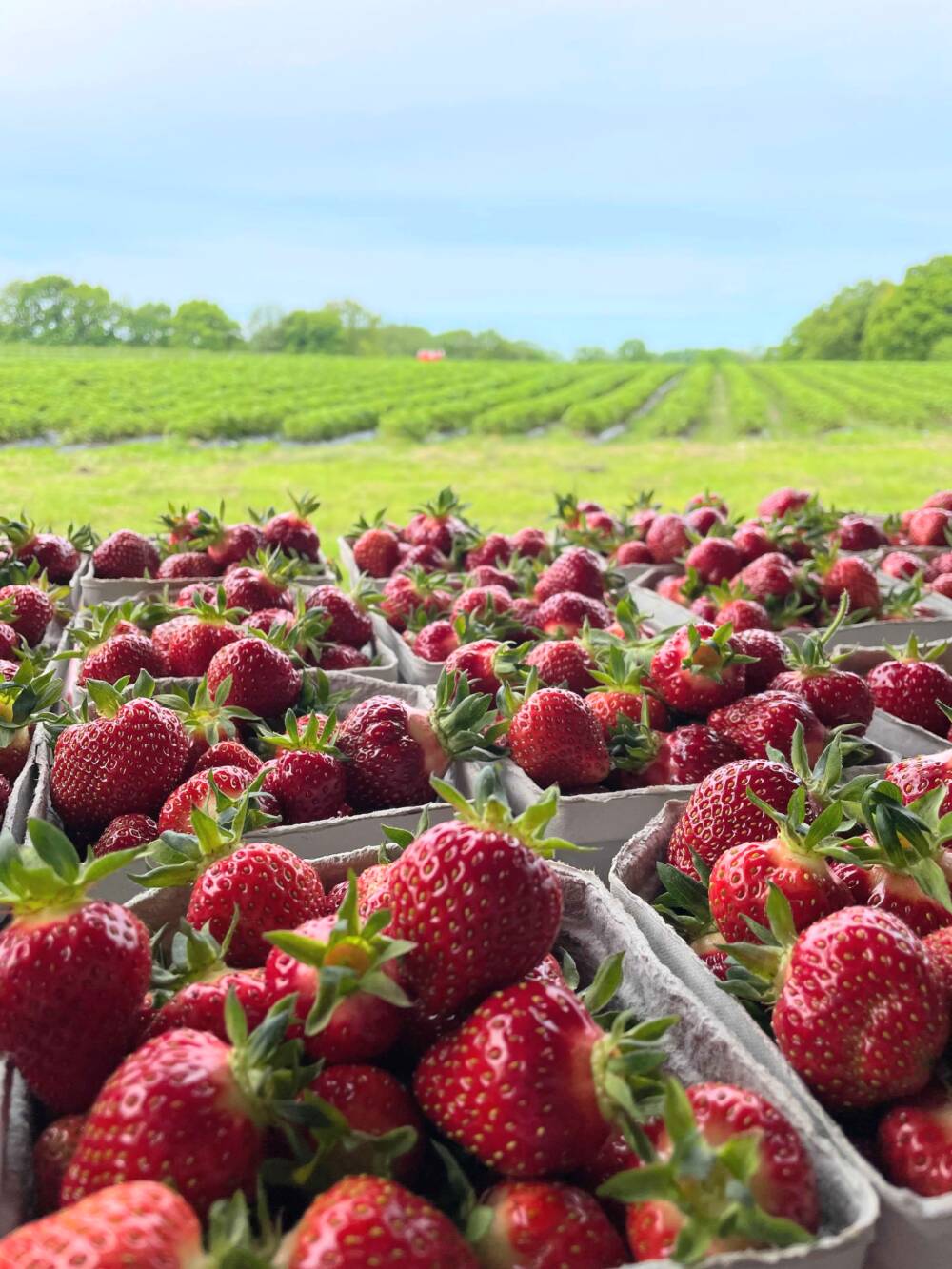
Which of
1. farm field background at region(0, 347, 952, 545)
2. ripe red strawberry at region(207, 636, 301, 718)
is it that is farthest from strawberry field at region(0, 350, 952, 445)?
ripe red strawberry at region(207, 636, 301, 718)

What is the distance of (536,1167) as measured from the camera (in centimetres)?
67

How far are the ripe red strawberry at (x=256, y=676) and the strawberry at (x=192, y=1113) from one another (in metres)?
0.85

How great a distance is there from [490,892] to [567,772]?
0.66 meters

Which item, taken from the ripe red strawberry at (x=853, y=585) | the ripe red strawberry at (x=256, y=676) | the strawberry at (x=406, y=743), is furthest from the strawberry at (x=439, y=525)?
the strawberry at (x=406, y=743)

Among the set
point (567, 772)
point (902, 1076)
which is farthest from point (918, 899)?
point (567, 772)

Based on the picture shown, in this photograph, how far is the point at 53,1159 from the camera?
72 cm

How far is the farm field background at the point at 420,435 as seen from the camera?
4039mm

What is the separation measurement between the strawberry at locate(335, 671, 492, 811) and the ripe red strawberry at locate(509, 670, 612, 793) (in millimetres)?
54

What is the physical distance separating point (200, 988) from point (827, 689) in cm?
107

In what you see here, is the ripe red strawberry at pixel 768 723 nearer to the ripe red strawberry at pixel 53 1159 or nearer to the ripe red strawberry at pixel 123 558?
the ripe red strawberry at pixel 53 1159

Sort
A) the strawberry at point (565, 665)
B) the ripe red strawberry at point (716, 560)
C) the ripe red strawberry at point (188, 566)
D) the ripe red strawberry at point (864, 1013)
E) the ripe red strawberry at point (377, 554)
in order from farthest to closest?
the ripe red strawberry at point (377, 554) → the ripe red strawberry at point (716, 560) → the ripe red strawberry at point (188, 566) → the strawberry at point (565, 665) → the ripe red strawberry at point (864, 1013)

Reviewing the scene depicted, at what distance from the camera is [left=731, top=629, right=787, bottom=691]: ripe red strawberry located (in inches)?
64.2

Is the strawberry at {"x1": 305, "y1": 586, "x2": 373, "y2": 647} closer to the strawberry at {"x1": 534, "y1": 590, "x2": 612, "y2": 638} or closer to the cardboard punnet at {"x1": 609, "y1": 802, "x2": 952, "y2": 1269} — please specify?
the strawberry at {"x1": 534, "y1": 590, "x2": 612, "y2": 638}

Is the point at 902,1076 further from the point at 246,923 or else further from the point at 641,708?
the point at 641,708
